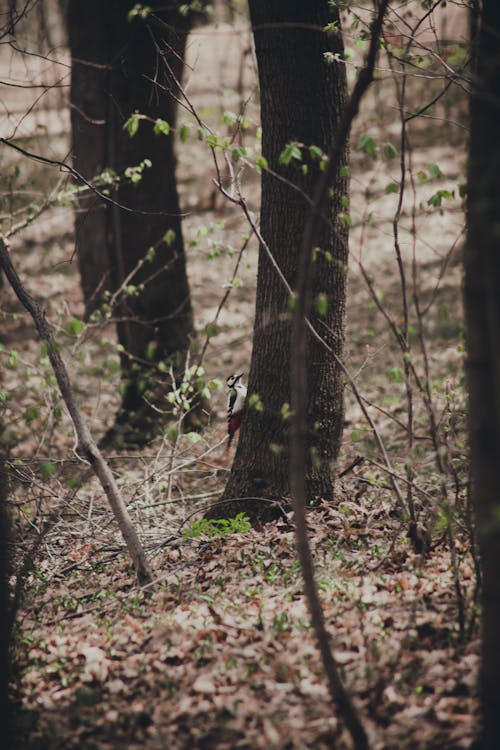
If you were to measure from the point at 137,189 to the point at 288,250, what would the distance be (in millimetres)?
3834

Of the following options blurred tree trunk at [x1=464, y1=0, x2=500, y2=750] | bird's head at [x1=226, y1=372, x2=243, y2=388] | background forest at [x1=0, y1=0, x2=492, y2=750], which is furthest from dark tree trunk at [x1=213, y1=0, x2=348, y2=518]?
blurred tree trunk at [x1=464, y1=0, x2=500, y2=750]

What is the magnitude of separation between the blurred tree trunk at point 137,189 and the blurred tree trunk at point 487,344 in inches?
206

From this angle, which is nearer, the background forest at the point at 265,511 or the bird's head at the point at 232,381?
the background forest at the point at 265,511

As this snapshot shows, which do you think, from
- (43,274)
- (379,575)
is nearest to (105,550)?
(379,575)

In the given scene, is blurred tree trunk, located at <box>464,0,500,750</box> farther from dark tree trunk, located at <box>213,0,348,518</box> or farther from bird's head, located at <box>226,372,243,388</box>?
bird's head, located at <box>226,372,243,388</box>

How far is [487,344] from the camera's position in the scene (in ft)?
8.63

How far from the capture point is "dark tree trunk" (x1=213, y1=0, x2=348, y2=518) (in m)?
4.64

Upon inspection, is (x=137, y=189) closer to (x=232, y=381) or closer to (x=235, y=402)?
(x=232, y=381)

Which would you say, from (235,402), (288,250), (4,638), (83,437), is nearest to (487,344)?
(288,250)

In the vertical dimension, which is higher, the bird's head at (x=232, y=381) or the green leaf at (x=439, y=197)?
the green leaf at (x=439, y=197)

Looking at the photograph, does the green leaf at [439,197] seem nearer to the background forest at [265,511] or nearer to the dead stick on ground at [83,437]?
the background forest at [265,511]

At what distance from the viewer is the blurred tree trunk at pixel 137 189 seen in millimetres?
7809

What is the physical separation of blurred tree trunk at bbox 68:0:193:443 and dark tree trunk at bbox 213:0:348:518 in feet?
8.78

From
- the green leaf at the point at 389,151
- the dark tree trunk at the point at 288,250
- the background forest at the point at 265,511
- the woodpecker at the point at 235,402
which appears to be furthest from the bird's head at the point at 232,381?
the green leaf at the point at 389,151
